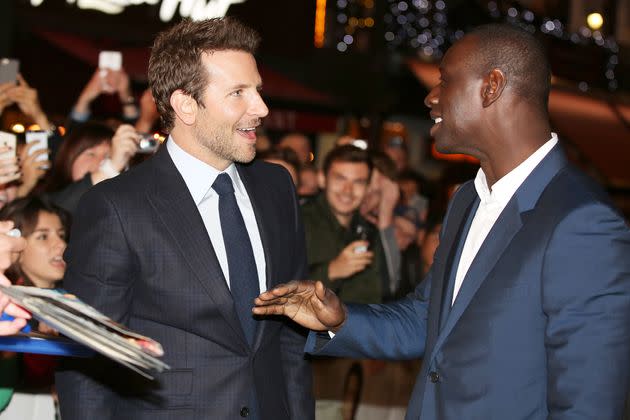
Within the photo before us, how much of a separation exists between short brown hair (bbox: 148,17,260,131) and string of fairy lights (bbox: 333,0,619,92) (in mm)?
13052

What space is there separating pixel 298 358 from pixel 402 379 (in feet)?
10.3

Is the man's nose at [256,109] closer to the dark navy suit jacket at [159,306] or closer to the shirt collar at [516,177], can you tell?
the dark navy suit jacket at [159,306]

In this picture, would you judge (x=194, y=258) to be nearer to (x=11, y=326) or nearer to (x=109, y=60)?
(x=11, y=326)

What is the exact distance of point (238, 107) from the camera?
365 centimetres

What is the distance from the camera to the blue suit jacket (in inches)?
109

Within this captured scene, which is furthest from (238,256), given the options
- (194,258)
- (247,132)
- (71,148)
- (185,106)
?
(71,148)

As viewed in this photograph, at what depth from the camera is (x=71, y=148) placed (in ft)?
20.6

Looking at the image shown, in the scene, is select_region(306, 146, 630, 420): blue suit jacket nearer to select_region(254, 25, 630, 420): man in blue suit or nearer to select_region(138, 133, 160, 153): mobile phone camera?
select_region(254, 25, 630, 420): man in blue suit

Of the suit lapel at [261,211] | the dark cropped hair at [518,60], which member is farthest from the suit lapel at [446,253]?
the suit lapel at [261,211]

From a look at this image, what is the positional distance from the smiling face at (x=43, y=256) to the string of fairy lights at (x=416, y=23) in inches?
469

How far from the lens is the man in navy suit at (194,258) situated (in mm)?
3422

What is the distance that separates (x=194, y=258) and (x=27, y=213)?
7.17 ft

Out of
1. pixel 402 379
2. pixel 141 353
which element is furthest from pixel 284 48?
pixel 141 353

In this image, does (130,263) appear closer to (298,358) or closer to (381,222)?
(298,358)
